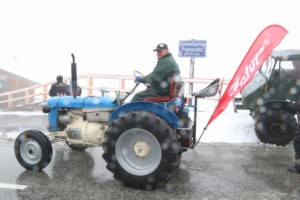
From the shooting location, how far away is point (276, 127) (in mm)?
6902

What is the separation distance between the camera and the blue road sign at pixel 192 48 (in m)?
10.3

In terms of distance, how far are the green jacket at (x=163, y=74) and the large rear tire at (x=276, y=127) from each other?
131 inches

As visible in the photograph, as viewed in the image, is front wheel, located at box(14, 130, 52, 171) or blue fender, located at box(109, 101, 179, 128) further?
front wheel, located at box(14, 130, 52, 171)

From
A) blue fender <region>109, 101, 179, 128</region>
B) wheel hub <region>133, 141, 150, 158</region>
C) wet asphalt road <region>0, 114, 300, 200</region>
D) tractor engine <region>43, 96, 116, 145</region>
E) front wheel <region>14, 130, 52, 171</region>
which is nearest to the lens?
wet asphalt road <region>0, 114, 300, 200</region>

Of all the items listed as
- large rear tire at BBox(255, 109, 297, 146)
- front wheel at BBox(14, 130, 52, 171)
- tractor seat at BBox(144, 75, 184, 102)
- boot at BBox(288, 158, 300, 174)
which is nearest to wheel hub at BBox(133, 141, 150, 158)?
tractor seat at BBox(144, 75, 184, 102)

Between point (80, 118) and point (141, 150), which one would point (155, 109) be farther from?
point (80, 118)

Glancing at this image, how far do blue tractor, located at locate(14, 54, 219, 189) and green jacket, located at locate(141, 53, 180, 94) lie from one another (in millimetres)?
94

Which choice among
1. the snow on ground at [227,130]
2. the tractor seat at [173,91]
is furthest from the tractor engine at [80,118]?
the snow on ground at [227,130]

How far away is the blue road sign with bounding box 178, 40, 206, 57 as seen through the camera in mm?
10312

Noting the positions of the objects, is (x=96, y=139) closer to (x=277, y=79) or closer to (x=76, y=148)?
(x=76, y=148)

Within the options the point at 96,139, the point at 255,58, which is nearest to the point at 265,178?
the point at 255,58

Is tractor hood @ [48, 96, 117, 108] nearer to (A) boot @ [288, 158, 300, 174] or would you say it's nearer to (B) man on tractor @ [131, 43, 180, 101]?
(B) man on tractor @ [131, 43, 180, 101]

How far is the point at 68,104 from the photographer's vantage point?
5.18 meters

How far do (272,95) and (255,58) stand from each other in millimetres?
3230
